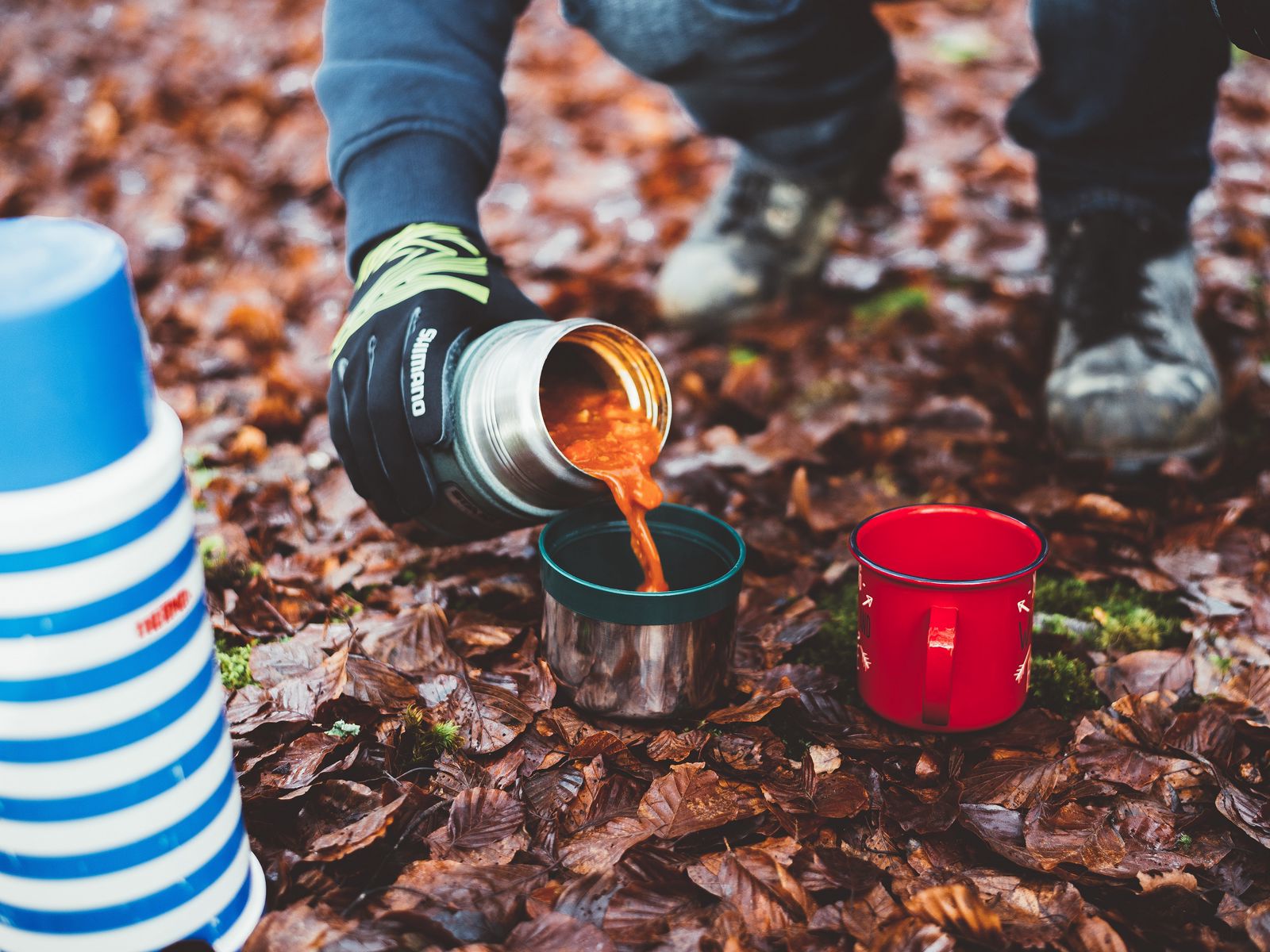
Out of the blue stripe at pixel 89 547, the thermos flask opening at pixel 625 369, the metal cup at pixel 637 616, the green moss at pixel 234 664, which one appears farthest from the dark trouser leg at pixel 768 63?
the blue stripe at pixel 89 547

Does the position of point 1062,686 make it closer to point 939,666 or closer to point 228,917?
point 939,666

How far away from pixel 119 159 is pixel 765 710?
287 centimetres

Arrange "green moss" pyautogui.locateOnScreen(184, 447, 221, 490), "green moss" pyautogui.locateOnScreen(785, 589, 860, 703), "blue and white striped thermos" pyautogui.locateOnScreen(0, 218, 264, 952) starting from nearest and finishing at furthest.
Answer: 1. "blue and white striped thermos" pyautogui.locateOnScreen(0, 218, 264, 952)
2. "green moss" pyautogui.locateOnScreen(785, 589, 860, 703)
3. "green moss" pyautogui.locateOnScreen(184, 447, 221, 490)

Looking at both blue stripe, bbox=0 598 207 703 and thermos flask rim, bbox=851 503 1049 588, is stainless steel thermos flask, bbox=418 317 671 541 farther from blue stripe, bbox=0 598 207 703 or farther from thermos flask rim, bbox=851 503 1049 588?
blue stripe, bbox=0 598 207 703

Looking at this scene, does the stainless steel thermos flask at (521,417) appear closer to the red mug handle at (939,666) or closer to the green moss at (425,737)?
the green moss at (425,737)

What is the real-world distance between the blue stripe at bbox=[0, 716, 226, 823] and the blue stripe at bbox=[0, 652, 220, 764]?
0.04 meters

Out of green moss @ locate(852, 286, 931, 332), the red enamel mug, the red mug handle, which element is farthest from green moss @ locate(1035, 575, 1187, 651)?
green moss @ locate(852, 286, 931, 332)

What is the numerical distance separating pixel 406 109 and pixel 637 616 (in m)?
0.93

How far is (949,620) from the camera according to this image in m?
1.26

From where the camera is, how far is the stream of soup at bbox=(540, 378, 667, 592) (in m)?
1.37

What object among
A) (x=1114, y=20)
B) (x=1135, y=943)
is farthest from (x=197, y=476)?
(x=1114, y=20)

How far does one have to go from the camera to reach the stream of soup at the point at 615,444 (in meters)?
1.37

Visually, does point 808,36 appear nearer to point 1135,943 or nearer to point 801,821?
point 801,821

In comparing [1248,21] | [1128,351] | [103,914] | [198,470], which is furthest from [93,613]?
[1128,351]
